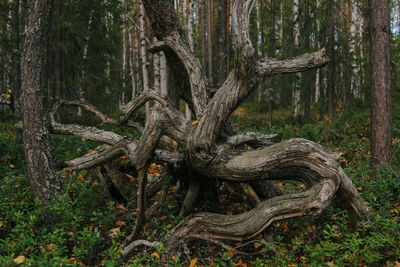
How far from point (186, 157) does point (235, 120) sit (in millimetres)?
11174

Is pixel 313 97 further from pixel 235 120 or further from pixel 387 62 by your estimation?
pixel 387 62

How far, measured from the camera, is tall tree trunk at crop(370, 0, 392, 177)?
235 inches

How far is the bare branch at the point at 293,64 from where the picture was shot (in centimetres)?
403

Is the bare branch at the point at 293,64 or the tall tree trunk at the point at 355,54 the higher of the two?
the tall tree trunk at the point at 355,54

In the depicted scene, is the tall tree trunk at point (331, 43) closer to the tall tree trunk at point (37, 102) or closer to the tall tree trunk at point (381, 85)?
the tall tree trunk at point (381, 85)

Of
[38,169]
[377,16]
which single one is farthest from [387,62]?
[38,169]

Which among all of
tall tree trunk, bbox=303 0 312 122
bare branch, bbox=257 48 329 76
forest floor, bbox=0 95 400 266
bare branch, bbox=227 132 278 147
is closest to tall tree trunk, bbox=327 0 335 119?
tall tree trunk, bbox=303 0 312 122

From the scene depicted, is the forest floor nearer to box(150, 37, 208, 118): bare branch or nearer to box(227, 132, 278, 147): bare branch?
box(227, 132, 278, 147): bare branch

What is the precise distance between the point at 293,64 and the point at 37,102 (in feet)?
13.5

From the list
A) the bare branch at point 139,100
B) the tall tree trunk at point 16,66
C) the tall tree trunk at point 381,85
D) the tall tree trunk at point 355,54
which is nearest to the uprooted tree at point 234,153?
the bare branch at point 139,100

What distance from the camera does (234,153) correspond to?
14.1 ft

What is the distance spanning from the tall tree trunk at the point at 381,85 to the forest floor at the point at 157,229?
0.50 m

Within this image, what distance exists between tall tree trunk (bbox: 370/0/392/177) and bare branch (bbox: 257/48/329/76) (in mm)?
2742

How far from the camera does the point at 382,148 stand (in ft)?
19.6
